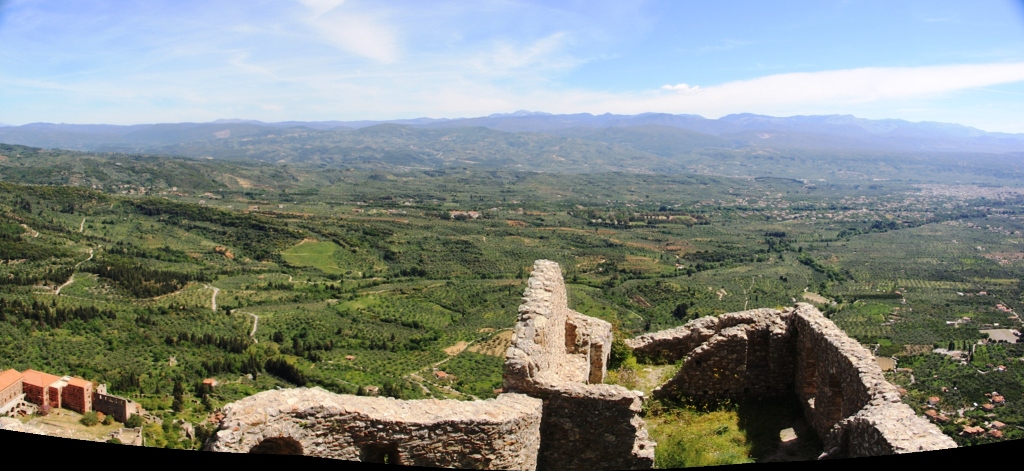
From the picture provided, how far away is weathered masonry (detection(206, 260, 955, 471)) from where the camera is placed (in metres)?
5.88

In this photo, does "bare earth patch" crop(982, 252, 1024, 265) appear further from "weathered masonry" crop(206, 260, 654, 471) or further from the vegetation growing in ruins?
"weathered masonry" crop(206, 260, 654, 471)

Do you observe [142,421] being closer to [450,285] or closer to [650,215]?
[450,285]

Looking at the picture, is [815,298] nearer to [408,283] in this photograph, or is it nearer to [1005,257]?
[1005,257]

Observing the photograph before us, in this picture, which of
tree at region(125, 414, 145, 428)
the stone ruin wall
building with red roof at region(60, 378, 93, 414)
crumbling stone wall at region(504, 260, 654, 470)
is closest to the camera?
crumbling stone wall at region(504, 260, 654, 470)

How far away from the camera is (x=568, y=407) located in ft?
24.4

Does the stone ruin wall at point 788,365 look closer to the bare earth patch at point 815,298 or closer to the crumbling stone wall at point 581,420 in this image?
the crumbling stone wall at point 581,420

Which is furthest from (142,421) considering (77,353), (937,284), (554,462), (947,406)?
(937,284)

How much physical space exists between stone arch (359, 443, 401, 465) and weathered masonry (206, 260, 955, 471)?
21 mm

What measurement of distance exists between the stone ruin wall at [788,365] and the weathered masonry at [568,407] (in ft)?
0.07

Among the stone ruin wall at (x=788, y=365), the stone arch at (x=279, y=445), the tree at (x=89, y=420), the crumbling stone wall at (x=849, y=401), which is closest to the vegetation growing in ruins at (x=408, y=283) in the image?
the stone ruin wall at (x=788, y=365)

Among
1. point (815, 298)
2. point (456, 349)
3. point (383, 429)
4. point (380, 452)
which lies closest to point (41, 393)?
point (380, 452)

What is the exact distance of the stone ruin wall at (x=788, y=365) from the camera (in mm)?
7523

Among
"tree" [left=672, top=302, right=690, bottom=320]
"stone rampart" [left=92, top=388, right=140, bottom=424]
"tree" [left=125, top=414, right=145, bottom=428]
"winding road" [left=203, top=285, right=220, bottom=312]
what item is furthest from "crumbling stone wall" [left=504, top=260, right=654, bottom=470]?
"winding road" [left=203, top=285, right=220, bottom=312]

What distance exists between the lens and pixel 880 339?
47781 mm
